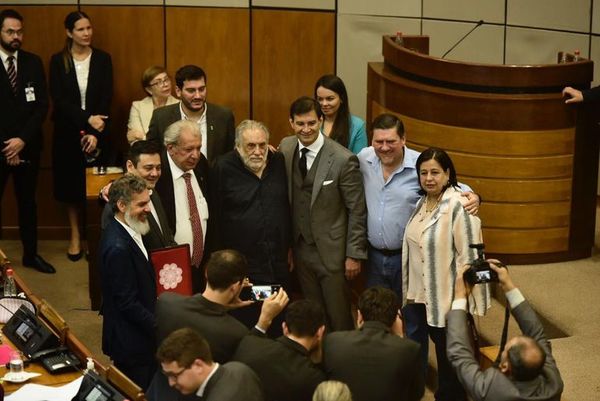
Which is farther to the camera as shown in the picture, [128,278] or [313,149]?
[313,149]

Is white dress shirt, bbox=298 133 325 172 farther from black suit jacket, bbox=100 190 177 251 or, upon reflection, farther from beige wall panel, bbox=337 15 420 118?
beige wall panel, bbox=337 15 420 118

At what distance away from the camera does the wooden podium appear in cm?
645

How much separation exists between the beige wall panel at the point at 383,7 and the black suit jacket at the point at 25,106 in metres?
2.31

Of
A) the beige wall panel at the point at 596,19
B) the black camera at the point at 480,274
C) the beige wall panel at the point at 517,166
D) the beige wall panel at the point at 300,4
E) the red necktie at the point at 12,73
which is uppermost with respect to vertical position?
the beige wall panel at the point at 300,4

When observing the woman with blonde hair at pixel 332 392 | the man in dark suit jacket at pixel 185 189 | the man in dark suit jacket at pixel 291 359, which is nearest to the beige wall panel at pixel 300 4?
the man in dark suit jacket at pixel 185 189

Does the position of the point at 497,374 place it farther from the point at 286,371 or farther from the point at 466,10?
the point at 466,10

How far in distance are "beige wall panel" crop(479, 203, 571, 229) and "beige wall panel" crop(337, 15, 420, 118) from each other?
1.99 metres

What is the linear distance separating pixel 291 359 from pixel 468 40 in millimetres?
5017

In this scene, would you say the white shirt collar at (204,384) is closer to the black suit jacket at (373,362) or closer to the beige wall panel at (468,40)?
the black suit jacket at (373,362)

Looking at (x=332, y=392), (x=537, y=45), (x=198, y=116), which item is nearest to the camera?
(x=332, y=392)

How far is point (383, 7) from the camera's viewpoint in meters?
8.32

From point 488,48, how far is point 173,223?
3.93 m

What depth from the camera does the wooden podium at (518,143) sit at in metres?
6.45

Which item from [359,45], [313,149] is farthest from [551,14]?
[313,149]
